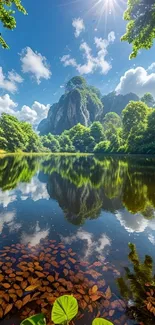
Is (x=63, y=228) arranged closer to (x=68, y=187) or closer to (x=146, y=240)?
(x=146, y=240)

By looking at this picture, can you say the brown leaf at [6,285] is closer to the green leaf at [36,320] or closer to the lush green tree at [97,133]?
the green leaf at [36,320]

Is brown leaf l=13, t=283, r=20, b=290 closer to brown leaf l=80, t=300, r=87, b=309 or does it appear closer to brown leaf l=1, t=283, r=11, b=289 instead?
brown leaf l=1, t=283, r=11, b=289

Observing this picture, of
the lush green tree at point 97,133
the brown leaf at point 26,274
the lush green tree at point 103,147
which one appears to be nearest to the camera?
the brown leaf at point 26,274

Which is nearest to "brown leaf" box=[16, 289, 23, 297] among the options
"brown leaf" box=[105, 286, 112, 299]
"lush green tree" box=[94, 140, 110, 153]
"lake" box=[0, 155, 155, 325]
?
"lake" box=[0, 155, 155, 325]

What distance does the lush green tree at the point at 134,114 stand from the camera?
72.2 metres

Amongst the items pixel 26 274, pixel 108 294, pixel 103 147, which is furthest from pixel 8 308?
pixel 103 147

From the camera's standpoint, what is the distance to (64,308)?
5.13 feet

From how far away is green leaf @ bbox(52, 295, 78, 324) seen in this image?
1542mm

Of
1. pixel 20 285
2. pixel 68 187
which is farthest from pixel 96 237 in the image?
pixel 68 187

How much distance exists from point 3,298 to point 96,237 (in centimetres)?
379

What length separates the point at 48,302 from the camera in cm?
376

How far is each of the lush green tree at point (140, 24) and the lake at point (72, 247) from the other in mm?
11952

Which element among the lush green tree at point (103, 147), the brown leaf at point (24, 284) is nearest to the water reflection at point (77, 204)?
the brown leaf at point (24, 284)

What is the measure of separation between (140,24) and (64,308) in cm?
1861
